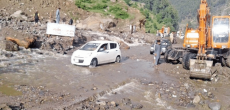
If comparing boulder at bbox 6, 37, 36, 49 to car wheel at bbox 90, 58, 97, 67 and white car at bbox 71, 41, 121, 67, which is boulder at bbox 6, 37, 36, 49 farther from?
car wheel at bbox 90, 58, 97, 67

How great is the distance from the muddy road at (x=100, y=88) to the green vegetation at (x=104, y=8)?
33126 millimetres

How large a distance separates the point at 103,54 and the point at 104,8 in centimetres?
3526

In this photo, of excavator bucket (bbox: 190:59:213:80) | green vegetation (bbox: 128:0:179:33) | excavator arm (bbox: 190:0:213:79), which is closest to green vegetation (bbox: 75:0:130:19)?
excavator arm (bbox: 190:0:213:79)

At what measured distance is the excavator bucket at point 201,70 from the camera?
41.2 feet

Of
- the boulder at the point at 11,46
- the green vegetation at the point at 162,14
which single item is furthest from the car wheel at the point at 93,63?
the green vegetation at the point at 162,14

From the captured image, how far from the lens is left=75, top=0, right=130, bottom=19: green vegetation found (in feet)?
157

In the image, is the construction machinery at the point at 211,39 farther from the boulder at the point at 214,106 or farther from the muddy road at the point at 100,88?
the boulder at the point at 214,106

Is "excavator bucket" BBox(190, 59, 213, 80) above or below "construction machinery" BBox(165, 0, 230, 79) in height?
below

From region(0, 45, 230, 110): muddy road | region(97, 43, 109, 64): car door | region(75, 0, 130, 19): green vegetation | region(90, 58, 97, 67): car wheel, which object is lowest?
region(0, 45, 230, 110): muddy road

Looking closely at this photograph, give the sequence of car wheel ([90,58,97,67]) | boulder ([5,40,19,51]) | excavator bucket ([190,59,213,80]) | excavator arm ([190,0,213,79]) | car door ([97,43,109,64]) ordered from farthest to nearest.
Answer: boulder ([5,40,19,51]) → car door ([97,43,109,64]) → car wheel ([90,58,97,67]) → excavator arm ([190,0,213,79]) → excavator bucket ([190,59,213,80])

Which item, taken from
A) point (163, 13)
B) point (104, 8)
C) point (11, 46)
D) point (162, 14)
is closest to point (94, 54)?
point (11, 46)

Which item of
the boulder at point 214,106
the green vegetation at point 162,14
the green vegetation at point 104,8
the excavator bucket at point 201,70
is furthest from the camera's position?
the green vegetation at point 162,14

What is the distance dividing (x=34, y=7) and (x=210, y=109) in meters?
35.2

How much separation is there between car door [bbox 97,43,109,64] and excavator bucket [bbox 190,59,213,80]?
5.81 metres
